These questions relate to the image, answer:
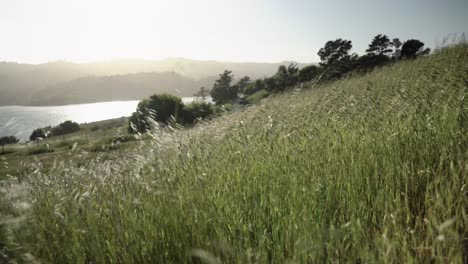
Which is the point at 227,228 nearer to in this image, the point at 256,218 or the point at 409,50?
the point at 256,218

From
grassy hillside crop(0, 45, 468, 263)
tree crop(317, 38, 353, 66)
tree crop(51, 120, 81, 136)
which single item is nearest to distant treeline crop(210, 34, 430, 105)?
tree crop(317, 38, 353, 66)

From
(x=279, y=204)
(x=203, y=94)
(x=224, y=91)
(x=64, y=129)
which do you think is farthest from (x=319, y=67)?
(x=64, y=129)

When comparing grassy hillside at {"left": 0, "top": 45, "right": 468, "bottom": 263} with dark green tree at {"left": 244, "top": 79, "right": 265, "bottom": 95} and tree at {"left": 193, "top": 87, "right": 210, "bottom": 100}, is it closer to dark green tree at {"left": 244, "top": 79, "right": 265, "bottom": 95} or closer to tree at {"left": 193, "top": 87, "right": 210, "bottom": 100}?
tree at {"left": 193, "top": 87, "right": 210, "bottom": 100}

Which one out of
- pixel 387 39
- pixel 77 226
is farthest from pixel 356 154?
pixel 387 39

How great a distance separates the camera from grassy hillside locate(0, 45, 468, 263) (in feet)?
5.24

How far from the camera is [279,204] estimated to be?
2160 mm

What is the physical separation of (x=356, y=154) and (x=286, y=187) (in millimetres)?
800

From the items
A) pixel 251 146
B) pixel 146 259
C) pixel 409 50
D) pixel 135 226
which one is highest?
pixel 409 50

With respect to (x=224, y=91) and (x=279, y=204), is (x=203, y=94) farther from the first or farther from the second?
(x=279, y=204)

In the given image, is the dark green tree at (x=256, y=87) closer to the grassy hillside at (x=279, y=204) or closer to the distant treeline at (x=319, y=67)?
the distant treeline at (x=319, y=67)

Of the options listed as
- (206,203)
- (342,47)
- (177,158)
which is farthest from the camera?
(342,47)

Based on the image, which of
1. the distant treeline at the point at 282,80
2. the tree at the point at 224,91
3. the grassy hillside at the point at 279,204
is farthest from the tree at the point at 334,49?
the grassy hillside at the point at 279,204

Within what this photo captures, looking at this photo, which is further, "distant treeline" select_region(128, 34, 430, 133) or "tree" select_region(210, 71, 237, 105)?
"tree" select_region(210, 71, 237, 105)

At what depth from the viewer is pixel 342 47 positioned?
57812 millimetres
